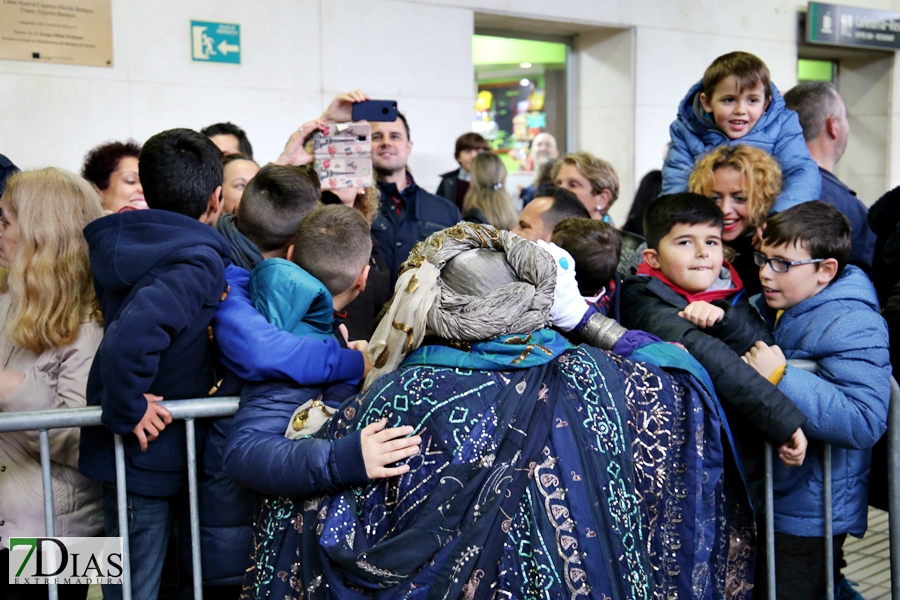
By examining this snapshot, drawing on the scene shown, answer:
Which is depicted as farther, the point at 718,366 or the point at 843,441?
the point at 843,441

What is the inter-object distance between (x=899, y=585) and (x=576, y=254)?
1456 mm

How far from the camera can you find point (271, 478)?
2029 millimetres

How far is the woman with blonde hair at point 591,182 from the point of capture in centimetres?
445

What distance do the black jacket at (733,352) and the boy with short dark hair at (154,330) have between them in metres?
1.31

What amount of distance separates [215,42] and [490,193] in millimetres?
2208

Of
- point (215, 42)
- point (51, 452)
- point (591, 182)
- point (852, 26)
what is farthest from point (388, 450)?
point (852, 26)

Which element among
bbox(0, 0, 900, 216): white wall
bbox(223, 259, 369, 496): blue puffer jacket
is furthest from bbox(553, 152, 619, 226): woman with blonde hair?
bbox(0, 0, 900, 216): white wall

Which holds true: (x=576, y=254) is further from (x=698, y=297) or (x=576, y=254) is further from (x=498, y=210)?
(x=498, y=210)

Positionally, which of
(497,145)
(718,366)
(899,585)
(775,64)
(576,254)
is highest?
(775,64)

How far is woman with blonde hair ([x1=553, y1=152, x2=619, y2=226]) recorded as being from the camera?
4.45 m

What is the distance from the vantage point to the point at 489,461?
189 cm

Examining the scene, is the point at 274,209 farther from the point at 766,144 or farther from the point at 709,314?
the point at 766,144

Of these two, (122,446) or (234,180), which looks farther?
(234,180)

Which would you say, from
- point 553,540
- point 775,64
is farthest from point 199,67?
point 775,64
